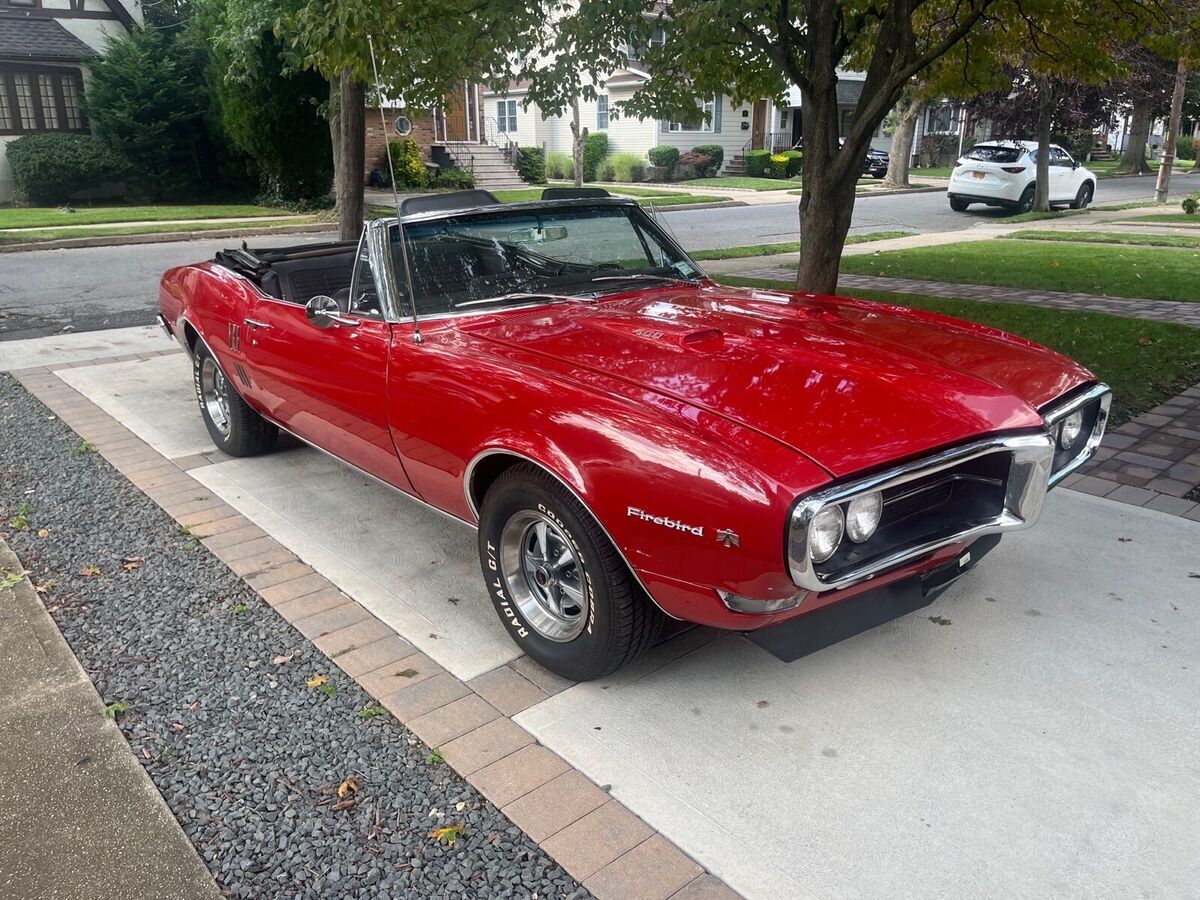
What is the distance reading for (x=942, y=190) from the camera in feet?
98.4

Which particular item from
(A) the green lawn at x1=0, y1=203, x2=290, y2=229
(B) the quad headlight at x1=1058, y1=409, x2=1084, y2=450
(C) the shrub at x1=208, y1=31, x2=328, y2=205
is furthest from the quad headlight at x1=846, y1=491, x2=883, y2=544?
(C) the shrub at x1=208, y1=31, x2=328, y2=205

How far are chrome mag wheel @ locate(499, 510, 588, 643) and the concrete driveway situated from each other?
0.22m

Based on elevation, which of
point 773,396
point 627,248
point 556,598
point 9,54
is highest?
point 9,54

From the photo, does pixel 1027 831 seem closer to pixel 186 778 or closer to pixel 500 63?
pixel 186 778

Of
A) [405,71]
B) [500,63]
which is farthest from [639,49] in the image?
[405,71]

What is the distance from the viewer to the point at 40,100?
24906 millimetres

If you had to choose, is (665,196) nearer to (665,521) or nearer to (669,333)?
(669,333)

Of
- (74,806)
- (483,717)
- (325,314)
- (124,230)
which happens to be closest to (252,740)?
(74,806)

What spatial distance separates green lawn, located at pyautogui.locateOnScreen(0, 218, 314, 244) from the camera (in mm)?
16875

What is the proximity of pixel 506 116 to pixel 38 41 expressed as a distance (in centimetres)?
1796

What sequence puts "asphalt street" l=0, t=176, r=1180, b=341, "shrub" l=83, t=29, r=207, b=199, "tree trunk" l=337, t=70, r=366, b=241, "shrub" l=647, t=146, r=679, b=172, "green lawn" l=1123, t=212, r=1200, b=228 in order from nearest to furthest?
"tree trunk" l=337, t=70, r=366, b=241, "asphalt street" l=0, t=176, r=1180, b=341, "green lawn" l=1123, t=212, r=1200, b=228, "shrub" l=83, t=29, r=207, b=199, "shrub" l=647, t=146, r=679, b=172

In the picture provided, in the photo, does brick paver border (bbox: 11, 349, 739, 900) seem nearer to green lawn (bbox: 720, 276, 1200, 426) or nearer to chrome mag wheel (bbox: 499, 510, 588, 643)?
chrome mag wheel (bbox: 499, 510, 588, 643)

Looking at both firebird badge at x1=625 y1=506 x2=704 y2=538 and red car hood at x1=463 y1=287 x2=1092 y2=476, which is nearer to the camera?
firebird badge at x1=625 y1=506 x2=704 y2=538

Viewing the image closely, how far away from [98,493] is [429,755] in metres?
3.17
